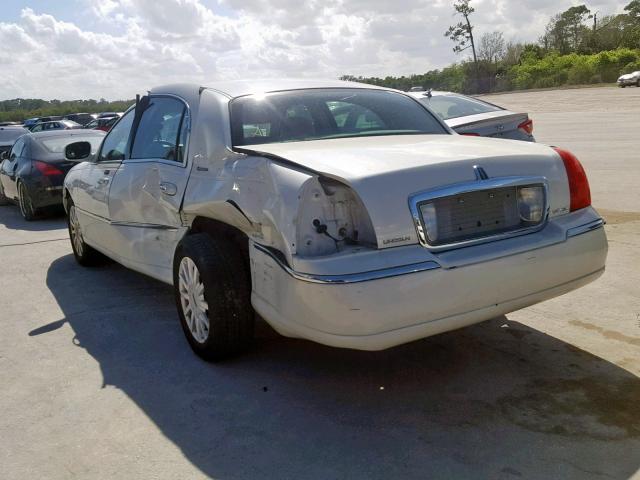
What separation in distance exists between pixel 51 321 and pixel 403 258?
329cm

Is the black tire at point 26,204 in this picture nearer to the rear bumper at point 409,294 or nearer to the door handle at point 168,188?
the door handle at point 168,188

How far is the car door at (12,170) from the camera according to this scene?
10750 mm

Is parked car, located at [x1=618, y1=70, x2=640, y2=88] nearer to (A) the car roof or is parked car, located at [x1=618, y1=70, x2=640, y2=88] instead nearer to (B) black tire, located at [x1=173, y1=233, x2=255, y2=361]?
(A) the car roof

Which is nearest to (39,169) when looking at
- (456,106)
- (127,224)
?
(127,224)

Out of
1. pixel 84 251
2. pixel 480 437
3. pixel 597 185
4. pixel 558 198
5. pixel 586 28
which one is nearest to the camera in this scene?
pixel 480 437

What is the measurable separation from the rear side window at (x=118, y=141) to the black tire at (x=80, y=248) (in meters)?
0.99

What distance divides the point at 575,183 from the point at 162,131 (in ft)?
9.23

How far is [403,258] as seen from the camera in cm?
302

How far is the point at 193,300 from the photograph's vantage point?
4.04m

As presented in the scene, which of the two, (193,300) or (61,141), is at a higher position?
(61,141)

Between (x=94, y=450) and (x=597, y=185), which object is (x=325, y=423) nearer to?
(x=94, y=450)

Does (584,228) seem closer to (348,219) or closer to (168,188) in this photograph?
(348,219)

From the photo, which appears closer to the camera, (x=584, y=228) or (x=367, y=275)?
(x=367, y=275)

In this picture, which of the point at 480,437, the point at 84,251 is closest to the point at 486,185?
the point at 480,437
